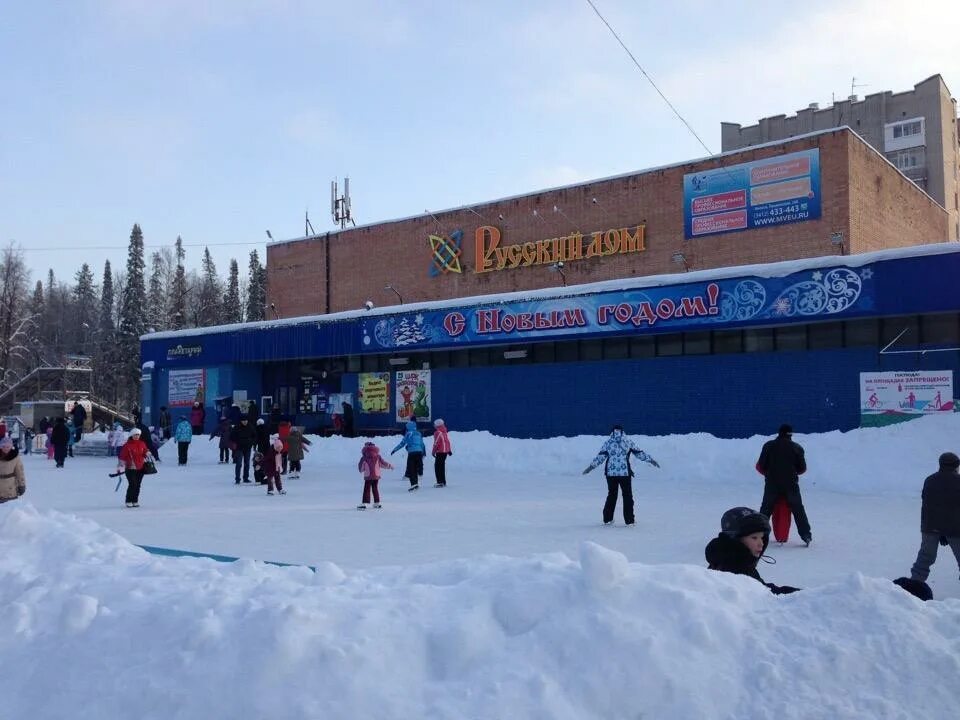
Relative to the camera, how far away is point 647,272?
29.3 meters

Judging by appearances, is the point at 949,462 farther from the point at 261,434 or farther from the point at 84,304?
the point at 84,304

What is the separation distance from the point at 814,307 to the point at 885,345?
70.3 inches

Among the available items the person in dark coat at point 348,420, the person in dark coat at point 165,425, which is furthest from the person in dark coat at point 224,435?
the person in dark coat at point 165,425

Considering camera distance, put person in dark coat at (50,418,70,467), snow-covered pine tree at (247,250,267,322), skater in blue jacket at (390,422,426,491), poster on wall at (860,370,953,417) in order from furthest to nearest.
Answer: snow-covered pine tree at (247,250,267,322)
person in dark coat at (50,418,70,467)
poster on wall at (860,370,953,417)
skater in blue jacket at (390,422,426,491)

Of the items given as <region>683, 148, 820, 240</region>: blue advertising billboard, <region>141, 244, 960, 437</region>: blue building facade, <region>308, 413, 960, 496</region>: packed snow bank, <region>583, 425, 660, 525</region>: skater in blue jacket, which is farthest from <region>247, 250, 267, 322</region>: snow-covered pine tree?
<region>583, 425, 660, 525</region>: skater in blue jacket

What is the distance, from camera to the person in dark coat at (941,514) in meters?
7.72

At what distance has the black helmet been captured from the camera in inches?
187

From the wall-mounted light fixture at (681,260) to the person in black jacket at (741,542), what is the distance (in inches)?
951

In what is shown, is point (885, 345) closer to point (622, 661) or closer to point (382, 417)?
point (382, 417)

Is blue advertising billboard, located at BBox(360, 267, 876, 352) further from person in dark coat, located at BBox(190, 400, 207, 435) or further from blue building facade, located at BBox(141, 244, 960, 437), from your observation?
person in dark coat, located at BBox(190, 400, 207, 435)

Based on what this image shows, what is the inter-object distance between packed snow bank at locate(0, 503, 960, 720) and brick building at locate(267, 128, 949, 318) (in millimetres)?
23617

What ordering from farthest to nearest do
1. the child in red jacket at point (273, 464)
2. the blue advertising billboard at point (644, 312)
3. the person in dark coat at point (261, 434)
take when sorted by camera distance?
the blue advertising billboard at point (644, 312), the person in dark coat at point (261, 434), the child in red jacket at point (273, 464)

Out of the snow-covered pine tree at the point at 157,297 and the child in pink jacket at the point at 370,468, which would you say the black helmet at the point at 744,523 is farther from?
the snow-covered pine tree at the point at 157,297

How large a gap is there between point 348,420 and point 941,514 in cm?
2342
